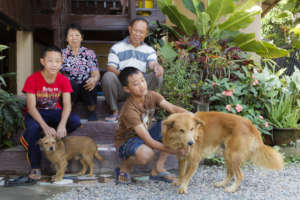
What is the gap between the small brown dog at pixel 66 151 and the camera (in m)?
3.07

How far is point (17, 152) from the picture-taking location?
134 inches

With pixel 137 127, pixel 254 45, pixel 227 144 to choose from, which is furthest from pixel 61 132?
pixel 254 45

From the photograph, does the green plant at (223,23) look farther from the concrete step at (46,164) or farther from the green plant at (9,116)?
the green plant at (9,116)

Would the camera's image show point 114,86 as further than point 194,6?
No

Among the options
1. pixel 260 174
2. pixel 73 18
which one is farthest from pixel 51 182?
pixel 73 18

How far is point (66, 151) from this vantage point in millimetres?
3186

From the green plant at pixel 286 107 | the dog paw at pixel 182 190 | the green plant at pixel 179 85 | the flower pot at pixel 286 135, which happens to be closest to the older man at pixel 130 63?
the green plant at pixel 179 85

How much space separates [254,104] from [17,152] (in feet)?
10.5

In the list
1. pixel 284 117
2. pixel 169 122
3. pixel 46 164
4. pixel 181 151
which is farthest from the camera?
pixel 284 117

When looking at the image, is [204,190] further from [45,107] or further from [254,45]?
[254,45]

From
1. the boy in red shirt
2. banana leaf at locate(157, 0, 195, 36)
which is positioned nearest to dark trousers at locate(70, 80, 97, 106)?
the boy in red shirt

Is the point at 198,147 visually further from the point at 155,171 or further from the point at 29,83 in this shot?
the point at 29,83

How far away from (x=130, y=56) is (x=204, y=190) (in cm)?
222

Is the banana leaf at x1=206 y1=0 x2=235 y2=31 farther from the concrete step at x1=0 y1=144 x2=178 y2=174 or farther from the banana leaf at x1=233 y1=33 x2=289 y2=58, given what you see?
the concrete step at x1=0 y1=144 x2=178 y2=174
